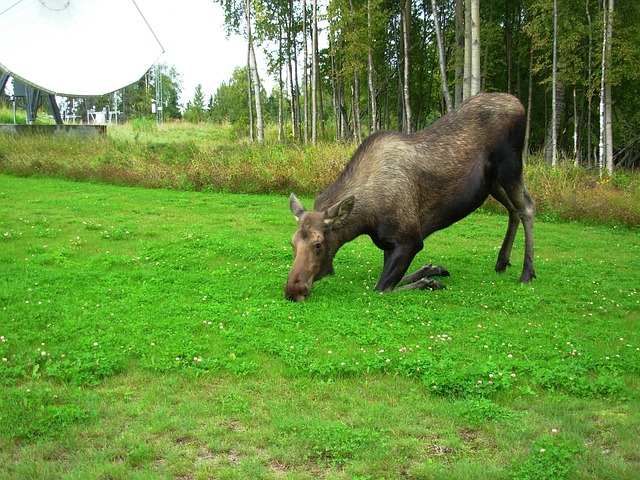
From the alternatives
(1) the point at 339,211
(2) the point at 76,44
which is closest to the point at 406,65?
(2) the point at 76,44

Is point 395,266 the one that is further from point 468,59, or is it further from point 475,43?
point 468,59

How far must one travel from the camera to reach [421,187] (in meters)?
8.41

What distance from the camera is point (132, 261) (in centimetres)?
961

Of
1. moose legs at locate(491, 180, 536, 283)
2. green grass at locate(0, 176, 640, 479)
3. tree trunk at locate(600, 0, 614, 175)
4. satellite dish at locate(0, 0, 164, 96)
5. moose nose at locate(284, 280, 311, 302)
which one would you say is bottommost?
green grass at locate(0, 176, 640, 479)

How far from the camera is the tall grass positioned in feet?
52.9

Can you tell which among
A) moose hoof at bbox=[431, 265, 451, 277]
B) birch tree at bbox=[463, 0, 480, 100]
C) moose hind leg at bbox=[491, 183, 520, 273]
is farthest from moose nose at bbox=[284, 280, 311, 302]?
birch tree at bbox=[463, 0, 480, 100]

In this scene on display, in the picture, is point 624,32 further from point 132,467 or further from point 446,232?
point 132,467

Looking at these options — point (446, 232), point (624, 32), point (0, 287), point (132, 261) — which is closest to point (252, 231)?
point (132, 261)

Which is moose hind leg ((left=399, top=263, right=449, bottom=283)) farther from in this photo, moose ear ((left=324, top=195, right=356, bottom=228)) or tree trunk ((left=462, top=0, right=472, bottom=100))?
tree trunk ((left=462, top=0, right=472, bottom=100))

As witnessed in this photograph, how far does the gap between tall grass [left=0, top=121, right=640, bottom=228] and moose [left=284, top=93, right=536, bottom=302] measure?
8021 millimetres

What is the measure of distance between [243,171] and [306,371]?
1582 centimetres

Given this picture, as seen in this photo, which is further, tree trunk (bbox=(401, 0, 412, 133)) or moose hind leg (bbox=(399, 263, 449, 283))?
tree trunk (bbox=(401, 0, 412, 133))

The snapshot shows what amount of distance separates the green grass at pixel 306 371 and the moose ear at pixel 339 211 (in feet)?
3.32

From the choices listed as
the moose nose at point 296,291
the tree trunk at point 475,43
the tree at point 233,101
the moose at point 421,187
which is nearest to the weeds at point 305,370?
the moose nose at point 296,291
